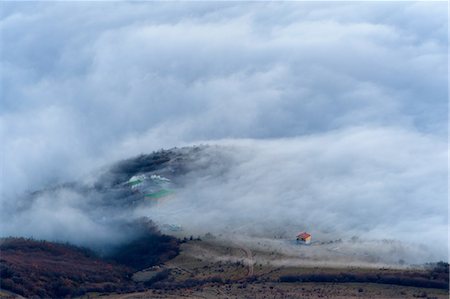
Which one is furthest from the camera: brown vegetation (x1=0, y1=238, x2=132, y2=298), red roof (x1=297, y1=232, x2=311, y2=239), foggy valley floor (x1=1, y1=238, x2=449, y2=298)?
red roof (x1=297, y1=232, x2=311, y2=239)

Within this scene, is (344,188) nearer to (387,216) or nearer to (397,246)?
(387,216)

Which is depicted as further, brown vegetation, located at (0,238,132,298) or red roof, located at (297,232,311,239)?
red roof, located at (297,232,311,239)

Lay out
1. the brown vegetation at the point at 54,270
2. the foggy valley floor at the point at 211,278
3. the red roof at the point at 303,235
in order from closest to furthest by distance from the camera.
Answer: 1. the foggy valley floor at the point at 211,278
2. the brown vegetation at the point at 54,270
3. the red roof at the point at 303,235

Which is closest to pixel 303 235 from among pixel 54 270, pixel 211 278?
pixel 211 278

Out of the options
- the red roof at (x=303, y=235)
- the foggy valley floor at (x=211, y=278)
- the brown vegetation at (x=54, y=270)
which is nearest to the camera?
the foggy valley floor at (x=211, y=278)

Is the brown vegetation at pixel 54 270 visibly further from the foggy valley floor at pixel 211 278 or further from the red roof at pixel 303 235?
the red roof at pixel 303 235

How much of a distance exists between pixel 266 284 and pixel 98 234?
61.2 feet

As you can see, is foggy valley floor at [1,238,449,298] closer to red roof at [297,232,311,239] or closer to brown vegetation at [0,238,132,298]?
brown vegetation at [0,238,132,298]

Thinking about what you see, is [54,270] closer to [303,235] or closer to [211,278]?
[211,278]

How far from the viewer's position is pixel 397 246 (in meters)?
64.3

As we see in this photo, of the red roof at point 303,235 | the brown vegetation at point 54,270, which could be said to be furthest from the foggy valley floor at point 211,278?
the red roof at point 303,235

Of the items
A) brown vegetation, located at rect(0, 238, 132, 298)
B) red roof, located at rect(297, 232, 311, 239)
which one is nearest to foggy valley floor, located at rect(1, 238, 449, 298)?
brown vegetation, located at rect(0, 238, 132, 298)

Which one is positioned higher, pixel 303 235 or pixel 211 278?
pixel 303 235

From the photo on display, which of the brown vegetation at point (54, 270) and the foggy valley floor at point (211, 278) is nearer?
the foggy valley floor at point (211, 278)
